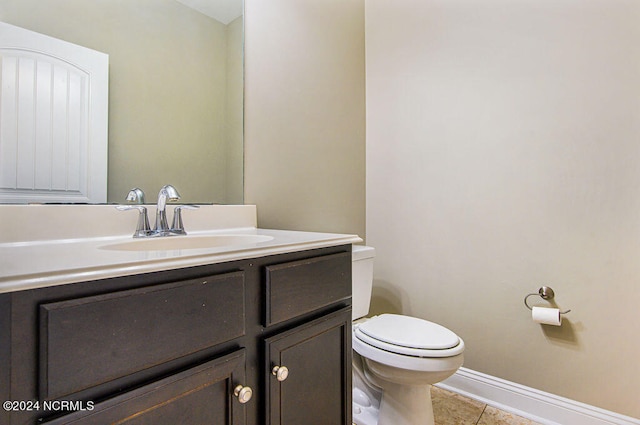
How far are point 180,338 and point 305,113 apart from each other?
133cm

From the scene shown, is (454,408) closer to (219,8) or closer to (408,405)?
(408,405)

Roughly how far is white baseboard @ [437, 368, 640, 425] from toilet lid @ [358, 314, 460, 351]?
1.80 feet

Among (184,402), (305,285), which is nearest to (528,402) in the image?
(305,285)

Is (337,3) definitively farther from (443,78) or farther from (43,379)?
(43,379)

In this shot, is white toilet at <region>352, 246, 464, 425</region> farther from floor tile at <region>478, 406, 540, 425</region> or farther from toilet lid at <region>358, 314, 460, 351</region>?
floor tile at <region>478, 406, 540, 425</region>

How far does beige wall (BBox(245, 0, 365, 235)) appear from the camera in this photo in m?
1.48

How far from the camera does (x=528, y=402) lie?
1524 millimetres

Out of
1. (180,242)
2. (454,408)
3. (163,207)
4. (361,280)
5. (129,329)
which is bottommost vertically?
(454,408)

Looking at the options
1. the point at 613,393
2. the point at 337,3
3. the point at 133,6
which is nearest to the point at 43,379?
the point at 133,6

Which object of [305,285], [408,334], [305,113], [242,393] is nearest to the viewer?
[242,393]

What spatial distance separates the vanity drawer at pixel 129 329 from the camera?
0.47 meters

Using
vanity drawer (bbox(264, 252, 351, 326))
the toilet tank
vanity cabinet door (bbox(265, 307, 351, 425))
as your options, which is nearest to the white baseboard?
the toilet tank

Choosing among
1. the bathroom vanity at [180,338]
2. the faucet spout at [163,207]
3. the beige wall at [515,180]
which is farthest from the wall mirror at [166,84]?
the beige wall at [515,180]

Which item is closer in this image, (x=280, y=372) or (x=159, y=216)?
(x=280, y=372)
